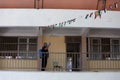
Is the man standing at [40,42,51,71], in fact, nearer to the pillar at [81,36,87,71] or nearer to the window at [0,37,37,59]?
the window at [0,37,37,59]

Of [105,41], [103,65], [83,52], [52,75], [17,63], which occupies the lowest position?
[52,75]

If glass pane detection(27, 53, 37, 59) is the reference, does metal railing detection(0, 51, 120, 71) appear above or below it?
below

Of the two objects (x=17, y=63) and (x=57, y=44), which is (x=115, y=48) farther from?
(x=17, y=63)

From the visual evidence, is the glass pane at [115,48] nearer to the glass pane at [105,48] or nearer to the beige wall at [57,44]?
the glass pane at [105,48]

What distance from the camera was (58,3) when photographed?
56.3 ft

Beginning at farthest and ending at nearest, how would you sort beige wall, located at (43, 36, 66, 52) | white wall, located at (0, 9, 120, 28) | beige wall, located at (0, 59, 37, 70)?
beige wall, located at (43, 36, 66, 52) → beige wall, located at (0, 59, 37, 70) → white wall, located at (0, 9, 120, 28)

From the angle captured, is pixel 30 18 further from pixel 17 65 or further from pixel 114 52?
pixel 114 52

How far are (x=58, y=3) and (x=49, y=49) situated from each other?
281cm

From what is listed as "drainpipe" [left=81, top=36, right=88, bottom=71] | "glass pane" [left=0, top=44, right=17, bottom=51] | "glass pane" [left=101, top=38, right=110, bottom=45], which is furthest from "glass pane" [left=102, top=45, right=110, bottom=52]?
"glass pane" [left=0, top=44, right=17, bottom=51]

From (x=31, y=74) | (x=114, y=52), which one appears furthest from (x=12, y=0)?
(x=114, y=52)

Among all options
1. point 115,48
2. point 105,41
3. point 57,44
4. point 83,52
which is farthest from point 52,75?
point 115,48

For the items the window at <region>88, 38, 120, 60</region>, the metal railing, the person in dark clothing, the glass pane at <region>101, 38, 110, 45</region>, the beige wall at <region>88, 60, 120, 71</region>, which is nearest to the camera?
the person in dark clothing

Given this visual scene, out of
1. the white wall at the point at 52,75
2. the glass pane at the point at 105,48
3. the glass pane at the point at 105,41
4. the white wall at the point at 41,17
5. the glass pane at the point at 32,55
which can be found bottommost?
the white wall at the point at 52,75

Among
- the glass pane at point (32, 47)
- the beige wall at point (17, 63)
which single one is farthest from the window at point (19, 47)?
the beige wall at point (17, 63)
